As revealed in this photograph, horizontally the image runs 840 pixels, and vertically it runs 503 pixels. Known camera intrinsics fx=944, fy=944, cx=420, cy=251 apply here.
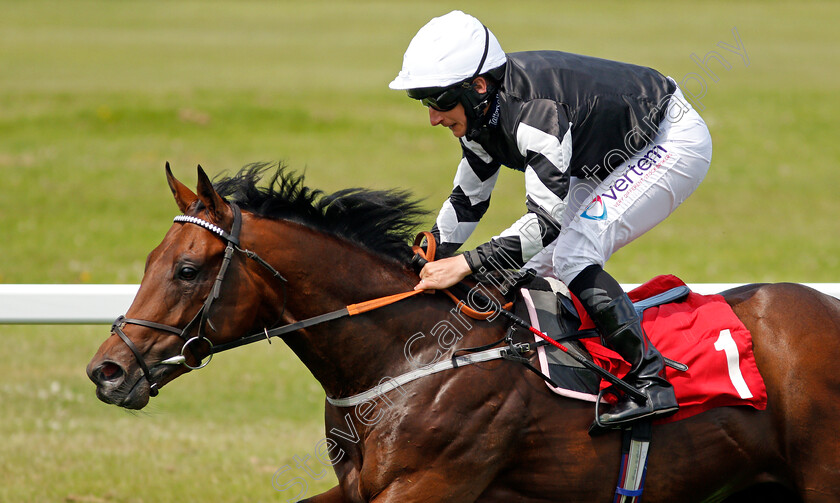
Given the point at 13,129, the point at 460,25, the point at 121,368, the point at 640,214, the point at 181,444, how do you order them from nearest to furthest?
the point at 121,368 → the point at 460,25 → the point at 640,214 → the point at 181,444 → the point at 13,129

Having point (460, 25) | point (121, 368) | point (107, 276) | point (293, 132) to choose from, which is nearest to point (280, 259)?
point (121, 368)

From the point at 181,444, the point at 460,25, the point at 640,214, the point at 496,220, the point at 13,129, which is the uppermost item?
the point at 460,25

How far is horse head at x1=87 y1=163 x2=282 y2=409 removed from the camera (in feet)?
10.9

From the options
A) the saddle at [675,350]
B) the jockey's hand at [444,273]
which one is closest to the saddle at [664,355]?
the saddle at [675,350]

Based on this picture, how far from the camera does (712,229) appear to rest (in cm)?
1326

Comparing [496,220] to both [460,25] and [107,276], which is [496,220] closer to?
[107,276]

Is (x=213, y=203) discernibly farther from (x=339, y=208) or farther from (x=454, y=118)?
(x=454, y=118)

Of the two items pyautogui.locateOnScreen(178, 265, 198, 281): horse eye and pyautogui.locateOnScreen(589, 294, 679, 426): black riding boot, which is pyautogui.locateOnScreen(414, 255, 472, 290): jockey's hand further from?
pyautogui.locateOnScreen(178, 265, 198, 281): horse eye

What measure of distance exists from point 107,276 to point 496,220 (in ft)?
17.2

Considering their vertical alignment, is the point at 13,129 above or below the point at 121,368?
below

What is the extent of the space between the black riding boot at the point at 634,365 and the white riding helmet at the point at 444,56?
1.05 meters

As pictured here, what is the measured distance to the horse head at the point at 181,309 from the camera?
3311 mm

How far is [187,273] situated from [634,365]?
5.55ft

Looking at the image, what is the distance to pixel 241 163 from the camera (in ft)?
46.6
